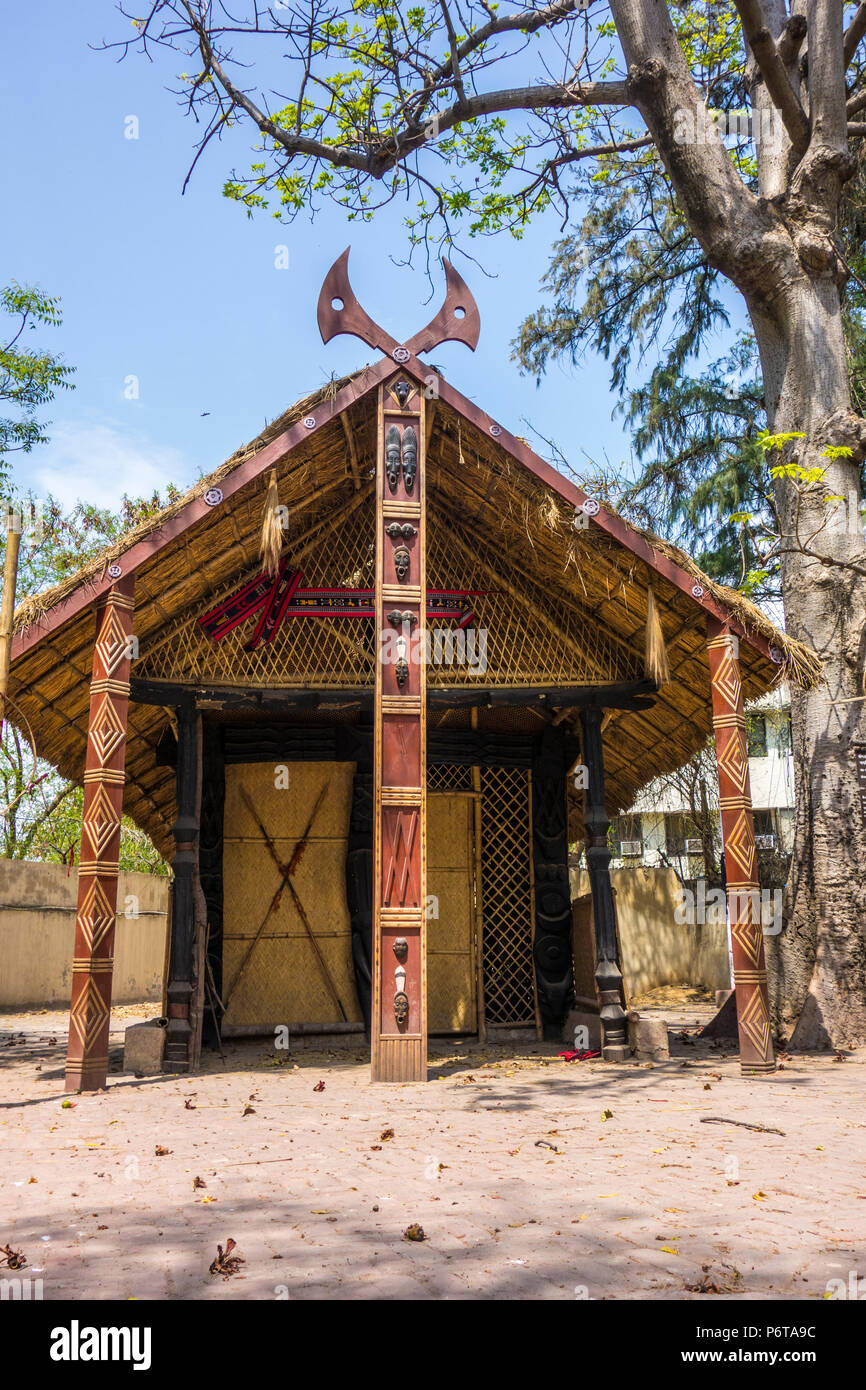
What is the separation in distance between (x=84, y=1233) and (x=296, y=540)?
22.4 ft

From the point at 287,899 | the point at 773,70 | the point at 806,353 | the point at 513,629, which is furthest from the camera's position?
the point at 287,899

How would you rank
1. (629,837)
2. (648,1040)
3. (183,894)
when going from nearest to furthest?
(648,1040), (183,894), (629,837)

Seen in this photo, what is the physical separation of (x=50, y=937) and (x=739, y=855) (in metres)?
14.2

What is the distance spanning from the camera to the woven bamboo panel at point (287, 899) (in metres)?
10.2

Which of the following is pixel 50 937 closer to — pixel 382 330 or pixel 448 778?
pixel 448 778

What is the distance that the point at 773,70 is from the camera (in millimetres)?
9125

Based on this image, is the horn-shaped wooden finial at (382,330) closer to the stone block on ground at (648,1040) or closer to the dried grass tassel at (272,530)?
the dried grass tassel at (272,530)

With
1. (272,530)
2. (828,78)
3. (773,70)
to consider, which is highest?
(828,78)

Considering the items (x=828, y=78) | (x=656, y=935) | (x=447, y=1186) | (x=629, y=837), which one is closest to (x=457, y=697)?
(x=447, y=1186)

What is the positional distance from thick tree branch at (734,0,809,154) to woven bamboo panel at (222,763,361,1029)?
7.60m

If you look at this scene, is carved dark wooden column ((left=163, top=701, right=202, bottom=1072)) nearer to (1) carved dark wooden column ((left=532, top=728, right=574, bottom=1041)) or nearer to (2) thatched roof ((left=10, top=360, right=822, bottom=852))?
(2) thatched roof ((left=10, top=360, right=822, bottom=852))
